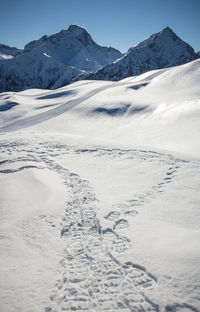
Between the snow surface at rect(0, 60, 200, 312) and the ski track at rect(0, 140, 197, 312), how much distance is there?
0.02 meters

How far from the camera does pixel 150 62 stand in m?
151

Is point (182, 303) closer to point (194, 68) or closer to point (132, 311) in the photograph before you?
point (132, 311)

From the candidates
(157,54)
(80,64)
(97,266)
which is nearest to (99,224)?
(97,266)

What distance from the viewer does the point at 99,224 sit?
5.36 meters

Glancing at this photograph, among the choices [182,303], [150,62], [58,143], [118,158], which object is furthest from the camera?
[150,62]

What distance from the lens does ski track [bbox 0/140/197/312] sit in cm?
342

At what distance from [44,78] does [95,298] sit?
188 meters

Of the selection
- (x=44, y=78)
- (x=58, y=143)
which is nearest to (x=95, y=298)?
(x=58, y=143)

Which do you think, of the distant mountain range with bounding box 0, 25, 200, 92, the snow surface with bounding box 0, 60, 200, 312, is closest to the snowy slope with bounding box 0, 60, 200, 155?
the snow surface with bounding box 0, 60, 200, 312

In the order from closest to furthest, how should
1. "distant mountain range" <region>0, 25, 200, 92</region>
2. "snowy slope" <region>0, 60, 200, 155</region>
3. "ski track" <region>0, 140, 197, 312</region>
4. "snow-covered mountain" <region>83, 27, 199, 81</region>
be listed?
"ski track" <region>0, 140, 197, 312</region>, "snowy slope" <region>0, 60, 200, 155</region>, "snow-covered mountain" <region>83, 27, 199, 81</region>, "distant mountain range" <region>0, 25, 200, 92</region>

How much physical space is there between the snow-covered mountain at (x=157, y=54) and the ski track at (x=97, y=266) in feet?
464

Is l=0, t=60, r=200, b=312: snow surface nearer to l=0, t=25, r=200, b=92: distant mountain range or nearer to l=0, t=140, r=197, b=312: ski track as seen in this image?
l=0, t=140, r=197, b=312: ski track

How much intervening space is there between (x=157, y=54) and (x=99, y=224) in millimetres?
178859

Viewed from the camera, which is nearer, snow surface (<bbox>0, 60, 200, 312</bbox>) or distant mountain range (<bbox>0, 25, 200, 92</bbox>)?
snow surface (<bbox>0, 60, 200, 312</bbox>)
